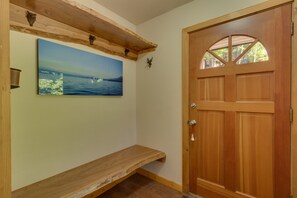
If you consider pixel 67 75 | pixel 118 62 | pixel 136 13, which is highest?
pixel 136 13

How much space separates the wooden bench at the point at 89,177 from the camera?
124cm

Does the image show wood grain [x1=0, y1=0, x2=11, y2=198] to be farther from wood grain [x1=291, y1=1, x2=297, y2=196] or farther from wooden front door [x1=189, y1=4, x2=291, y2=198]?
wood grain [x1=291, y1=1, x2=297, y2=196]

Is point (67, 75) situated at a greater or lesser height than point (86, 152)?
greater

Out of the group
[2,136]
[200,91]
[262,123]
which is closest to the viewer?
[2,136]

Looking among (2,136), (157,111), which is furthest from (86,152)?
(2,136)

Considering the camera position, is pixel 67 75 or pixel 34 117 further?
pixel 67 75

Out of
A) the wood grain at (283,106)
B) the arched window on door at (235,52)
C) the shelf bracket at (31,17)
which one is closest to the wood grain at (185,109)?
the arched window on door at (235,52)

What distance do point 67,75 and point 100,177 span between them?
1089 millimetres

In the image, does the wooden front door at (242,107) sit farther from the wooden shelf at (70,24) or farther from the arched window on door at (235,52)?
the wooden shelf at (70,24)

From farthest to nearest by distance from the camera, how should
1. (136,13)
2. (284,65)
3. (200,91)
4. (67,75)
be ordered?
(136,13)
(200,91)
(67,75)
(284,65)

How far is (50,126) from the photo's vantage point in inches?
59.2

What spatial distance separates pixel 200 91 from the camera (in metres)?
1.79

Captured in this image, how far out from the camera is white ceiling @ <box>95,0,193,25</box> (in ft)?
6.15

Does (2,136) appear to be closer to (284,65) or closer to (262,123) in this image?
(262,123)
